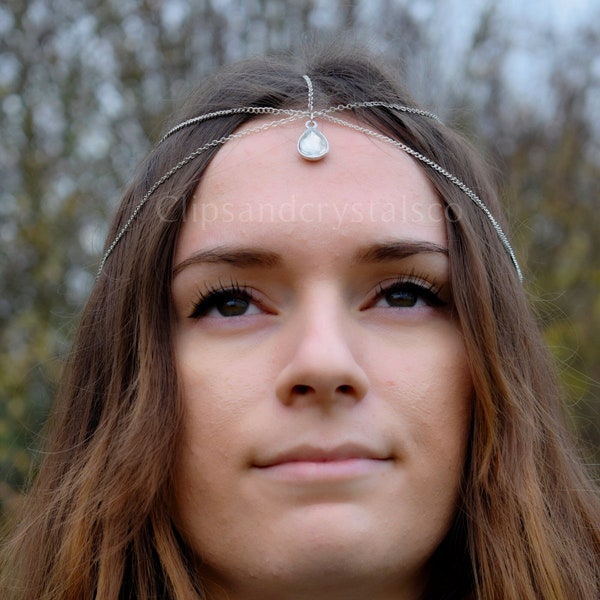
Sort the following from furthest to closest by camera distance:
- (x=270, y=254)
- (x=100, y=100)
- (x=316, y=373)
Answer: (x=100, y=100) → (x=270, y=254) → (x=316, y=373)

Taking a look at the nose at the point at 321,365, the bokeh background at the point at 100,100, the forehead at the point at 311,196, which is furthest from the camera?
the bokeh background at the point at 100,100

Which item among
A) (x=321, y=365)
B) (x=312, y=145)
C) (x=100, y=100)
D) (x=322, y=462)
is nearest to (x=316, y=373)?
(x=321, y=365)

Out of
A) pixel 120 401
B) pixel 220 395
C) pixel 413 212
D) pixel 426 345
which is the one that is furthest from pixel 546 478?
pixel 120 401

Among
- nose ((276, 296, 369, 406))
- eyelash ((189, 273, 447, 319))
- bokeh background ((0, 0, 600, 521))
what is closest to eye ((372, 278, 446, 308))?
eyelash ((189, 273, 447, 319))

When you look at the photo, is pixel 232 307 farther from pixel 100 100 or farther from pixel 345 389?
pixel 100 100

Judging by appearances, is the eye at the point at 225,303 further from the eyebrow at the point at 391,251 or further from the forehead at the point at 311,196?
the eyebrow at the point at 391,251

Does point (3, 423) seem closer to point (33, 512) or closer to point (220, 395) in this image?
point (33, 512)

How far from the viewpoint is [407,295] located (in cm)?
158

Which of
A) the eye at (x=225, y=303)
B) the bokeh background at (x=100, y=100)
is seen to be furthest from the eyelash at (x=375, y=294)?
the bokeh background at (x=100, y=100)

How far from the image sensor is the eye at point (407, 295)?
1556 mm

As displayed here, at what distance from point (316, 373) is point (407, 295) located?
339 millimetres

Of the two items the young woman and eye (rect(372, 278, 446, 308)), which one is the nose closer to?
the young woman

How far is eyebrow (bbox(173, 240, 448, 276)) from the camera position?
1.49 m

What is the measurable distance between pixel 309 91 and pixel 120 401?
31.6 inches
